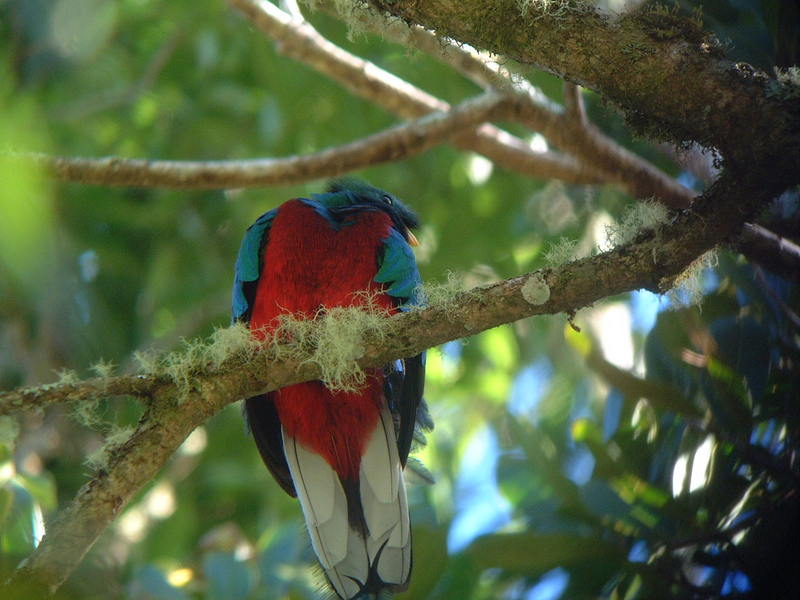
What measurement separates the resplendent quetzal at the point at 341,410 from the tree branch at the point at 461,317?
2.12 ft

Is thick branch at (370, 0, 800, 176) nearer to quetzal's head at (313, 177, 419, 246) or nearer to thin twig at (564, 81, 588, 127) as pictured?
quetzal's head at (313, 177, 419, 246)

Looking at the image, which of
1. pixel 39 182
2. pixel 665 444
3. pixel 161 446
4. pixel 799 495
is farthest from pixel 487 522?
pixel 39 182

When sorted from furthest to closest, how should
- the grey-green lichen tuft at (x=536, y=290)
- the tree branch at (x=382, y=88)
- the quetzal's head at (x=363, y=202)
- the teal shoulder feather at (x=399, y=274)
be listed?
the tree branch at (x=382, y=88)
the quetzal's head at (x=363, y=202)
the teal shoulder feather at (x=399, y=274)
the grey-green lichen tuft at (x=536, y=290)

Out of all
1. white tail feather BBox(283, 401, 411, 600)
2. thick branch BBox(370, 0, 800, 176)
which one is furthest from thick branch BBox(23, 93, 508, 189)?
thick branch BBox(370, 0, 800, 176)

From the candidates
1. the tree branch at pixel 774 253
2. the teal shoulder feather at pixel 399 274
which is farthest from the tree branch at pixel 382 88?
the teal shoulder feather at pixel 399 274

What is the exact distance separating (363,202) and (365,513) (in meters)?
1.38

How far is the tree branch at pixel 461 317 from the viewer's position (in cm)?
230

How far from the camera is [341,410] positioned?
3.35 m

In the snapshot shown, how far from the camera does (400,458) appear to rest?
11.0ft

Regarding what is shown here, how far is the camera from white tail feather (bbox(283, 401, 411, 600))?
3.21 metres

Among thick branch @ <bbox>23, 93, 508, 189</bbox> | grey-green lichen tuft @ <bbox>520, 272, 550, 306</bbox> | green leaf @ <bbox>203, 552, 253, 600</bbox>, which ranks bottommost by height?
green leaf @ <bbox>203, 552, 253, 600</bbox>

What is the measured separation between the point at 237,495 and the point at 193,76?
2879mm

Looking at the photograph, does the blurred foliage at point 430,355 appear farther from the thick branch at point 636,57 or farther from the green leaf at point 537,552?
the thick branch at point 636,57

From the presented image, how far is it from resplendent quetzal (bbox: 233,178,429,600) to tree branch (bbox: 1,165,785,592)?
2.12 feet
